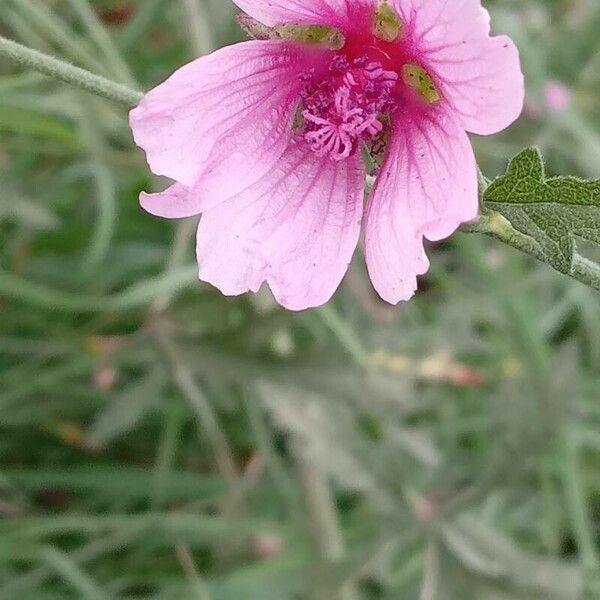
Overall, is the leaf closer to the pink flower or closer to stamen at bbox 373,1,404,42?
the pink flower

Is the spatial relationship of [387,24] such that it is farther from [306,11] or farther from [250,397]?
[250,397]

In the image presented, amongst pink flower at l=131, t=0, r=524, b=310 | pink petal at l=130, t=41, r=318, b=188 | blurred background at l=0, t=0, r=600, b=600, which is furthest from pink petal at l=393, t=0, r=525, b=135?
blurred background at l=0, t=0, r=600, b=600

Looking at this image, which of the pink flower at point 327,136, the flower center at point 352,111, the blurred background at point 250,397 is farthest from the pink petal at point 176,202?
the blurred background at point 250,397

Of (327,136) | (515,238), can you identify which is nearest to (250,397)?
(327,136)

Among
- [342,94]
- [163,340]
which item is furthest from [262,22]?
[163,340]

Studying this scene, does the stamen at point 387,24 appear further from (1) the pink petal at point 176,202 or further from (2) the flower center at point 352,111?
(1) the pink petal at point 176,202

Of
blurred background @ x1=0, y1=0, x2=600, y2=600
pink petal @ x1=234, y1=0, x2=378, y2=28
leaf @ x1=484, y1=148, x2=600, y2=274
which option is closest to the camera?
leaf @ x1=484, y1=148, x2=600, y2=274
